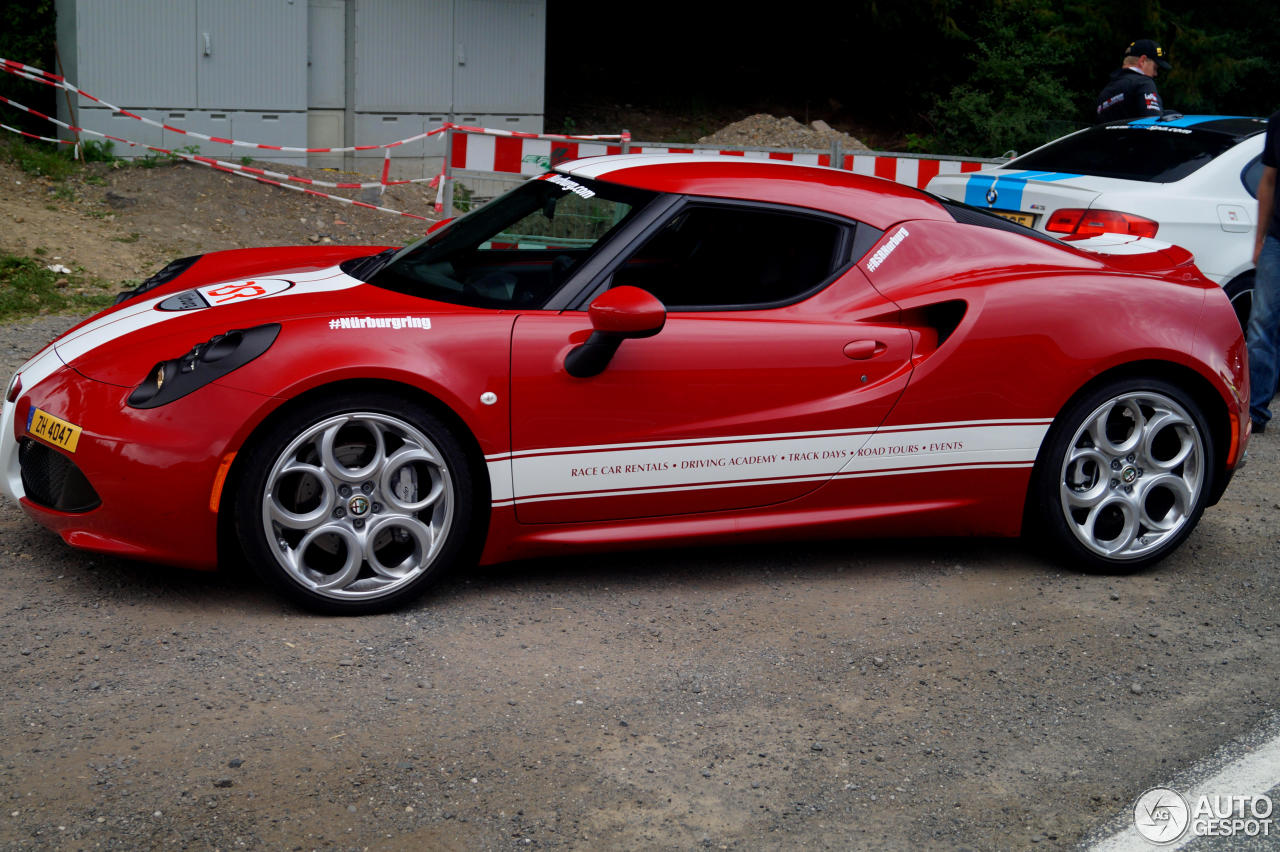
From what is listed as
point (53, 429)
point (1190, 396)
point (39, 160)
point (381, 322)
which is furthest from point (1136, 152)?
point (39, 160)

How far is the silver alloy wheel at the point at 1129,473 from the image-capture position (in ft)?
15.4

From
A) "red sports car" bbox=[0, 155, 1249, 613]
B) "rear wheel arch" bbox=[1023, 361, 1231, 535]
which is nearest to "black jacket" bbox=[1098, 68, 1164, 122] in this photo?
"red sports car" bbox=[0, 155, 1249, 613]

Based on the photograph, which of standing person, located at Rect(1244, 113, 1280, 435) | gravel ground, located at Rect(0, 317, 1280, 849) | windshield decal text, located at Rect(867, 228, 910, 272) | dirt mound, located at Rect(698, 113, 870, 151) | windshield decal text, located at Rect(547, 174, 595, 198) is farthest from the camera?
dirt mound, located at Rect(698, 113, 870, 151)

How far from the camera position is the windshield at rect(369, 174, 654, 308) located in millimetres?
4312

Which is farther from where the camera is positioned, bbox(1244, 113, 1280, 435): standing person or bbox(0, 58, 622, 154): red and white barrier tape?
bbox(0, 58, 622, 154): red and white barrier tape

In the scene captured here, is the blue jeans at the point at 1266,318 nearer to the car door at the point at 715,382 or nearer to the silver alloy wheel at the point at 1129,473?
the silver alloy wheel at the point at 1129,473

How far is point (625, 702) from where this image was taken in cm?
356

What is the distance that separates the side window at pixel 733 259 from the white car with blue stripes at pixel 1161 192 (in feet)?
9.42

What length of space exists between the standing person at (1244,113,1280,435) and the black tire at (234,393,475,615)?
4.46 metres

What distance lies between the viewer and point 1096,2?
20766 mm

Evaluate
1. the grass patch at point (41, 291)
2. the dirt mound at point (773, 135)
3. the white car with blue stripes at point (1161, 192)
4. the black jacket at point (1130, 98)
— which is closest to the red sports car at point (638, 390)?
the white car with blue stripes at point (1161, 192)

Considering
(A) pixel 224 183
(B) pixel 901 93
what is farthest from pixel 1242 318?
(B) pixel 901 93

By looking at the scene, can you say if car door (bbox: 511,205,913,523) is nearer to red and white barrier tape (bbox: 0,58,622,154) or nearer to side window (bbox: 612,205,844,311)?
side window (bbox: 612,205,844,311)

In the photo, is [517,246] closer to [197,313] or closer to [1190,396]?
[197,313]
